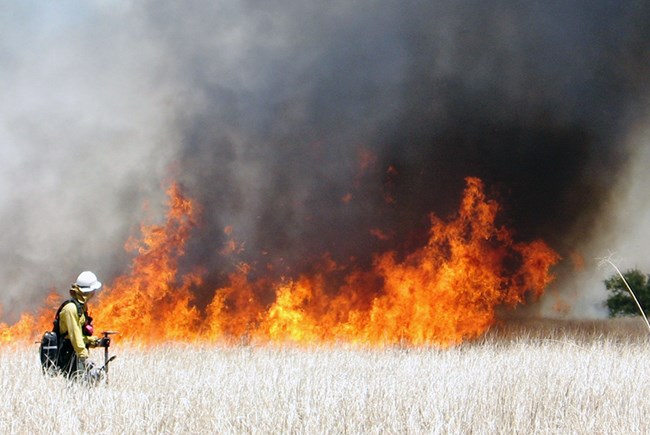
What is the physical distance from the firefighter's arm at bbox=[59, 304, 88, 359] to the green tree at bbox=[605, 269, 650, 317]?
29.7 meters

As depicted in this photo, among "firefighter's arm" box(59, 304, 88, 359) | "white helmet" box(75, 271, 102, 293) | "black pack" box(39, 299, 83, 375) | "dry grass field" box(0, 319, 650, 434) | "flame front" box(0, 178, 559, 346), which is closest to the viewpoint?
"dry grass field" box(0, 319, 650, 434)

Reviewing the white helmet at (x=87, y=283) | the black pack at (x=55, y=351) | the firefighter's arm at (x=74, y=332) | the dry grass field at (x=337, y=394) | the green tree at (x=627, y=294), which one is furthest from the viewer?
the green tree at (x=627, y=294)

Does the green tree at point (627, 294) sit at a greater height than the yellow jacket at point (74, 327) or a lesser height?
greater

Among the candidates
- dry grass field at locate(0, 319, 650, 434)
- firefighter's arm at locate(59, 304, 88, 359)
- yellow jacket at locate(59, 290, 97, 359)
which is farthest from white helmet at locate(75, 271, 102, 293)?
dry grass field at locate(0, 319, 650, 434)

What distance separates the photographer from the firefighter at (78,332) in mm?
9648

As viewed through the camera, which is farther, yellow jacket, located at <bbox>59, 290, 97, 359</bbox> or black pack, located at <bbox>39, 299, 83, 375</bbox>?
black pack, located at <bbox>39, 299, 83, 375</bbox>

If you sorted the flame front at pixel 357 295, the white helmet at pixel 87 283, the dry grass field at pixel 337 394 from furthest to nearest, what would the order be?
the flame front at pixel 357 295, the white helmet at pixel 87 283, the dry grass field at pixel 337 394

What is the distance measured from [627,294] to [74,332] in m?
31.9

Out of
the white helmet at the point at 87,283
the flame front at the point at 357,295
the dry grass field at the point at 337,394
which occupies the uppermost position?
the flame front at the point at 357,295

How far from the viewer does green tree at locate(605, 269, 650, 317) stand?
33469 millimetres

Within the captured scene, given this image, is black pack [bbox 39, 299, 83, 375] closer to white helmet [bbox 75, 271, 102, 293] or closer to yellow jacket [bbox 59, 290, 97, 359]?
yellow jacket [bbox 59, 290, 97, 359]

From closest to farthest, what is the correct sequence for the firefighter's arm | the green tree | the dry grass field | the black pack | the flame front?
the dry grass field
the firefighter's arm
the black pack
the flame front
the green tree

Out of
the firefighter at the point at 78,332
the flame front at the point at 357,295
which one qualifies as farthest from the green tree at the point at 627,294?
the firefighter at the point at 78,332

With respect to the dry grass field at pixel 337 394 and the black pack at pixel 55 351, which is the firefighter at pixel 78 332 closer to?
the black pack at pixel 55 351
